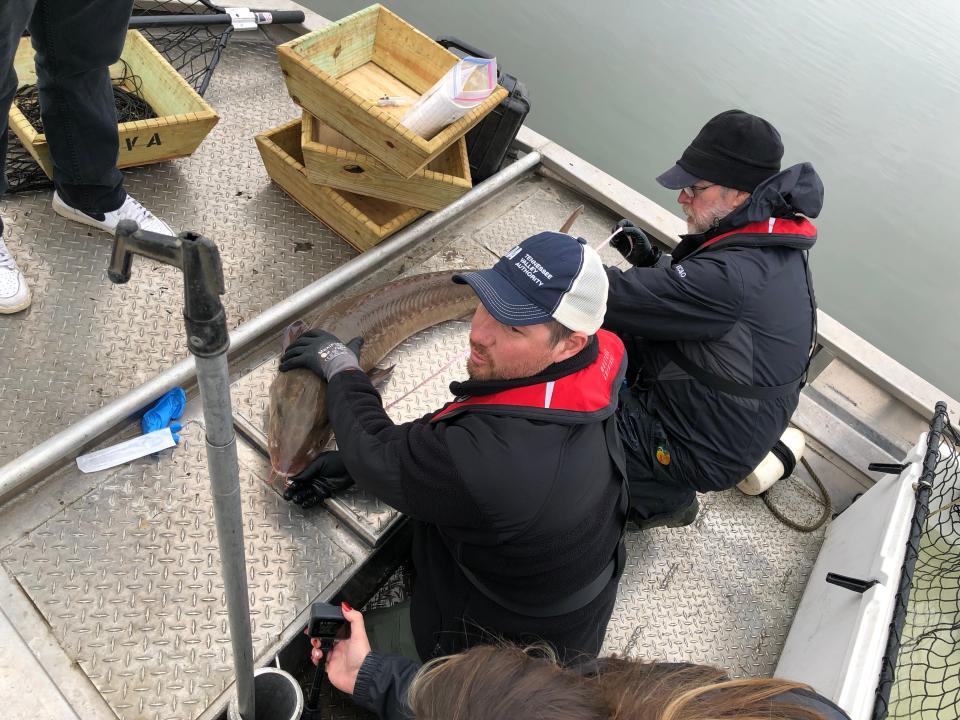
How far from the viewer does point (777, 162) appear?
264 centimetres

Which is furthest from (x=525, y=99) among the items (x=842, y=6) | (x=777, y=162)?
(x=842, y=6)

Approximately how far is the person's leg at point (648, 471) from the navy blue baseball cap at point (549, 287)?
97 centimetres

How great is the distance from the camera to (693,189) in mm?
2791

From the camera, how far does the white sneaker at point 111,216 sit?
9.93 ft

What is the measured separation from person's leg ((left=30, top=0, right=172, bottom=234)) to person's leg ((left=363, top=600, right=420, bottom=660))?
79.5 inches

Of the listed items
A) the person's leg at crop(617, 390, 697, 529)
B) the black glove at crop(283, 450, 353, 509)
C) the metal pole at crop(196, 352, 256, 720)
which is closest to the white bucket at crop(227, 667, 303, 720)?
the metal pole at crop(196, 352, 256, 720)

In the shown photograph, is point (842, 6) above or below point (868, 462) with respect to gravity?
above

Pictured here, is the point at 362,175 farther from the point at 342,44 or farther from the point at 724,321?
the point at 724,321

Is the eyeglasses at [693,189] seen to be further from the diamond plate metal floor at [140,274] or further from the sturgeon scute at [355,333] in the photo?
the diamond plate metal floor at [140,274]

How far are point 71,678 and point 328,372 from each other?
3.84 ft

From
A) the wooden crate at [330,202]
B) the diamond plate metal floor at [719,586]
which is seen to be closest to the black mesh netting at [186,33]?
the wooden crate at [330,202]

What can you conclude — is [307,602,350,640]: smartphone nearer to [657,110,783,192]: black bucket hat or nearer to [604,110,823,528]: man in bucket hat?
[604,110,823,528]: man in bucket hat

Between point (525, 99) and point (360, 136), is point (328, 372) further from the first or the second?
point (525, 99)

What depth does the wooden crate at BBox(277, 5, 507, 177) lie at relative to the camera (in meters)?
2.93
